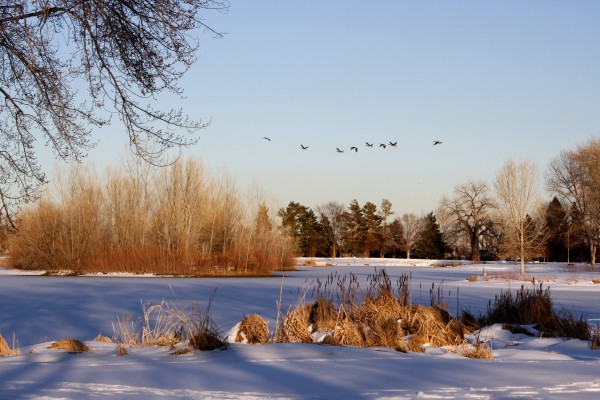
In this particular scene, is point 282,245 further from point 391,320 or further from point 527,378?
point 527,378

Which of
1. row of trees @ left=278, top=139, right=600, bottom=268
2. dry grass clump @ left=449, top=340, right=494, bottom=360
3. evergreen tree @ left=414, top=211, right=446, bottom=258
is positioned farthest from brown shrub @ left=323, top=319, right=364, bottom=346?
evergreen tree @ left=414, top=211, right=446, bottom=258

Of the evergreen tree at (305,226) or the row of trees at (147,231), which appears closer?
the row of trees at (147,231)

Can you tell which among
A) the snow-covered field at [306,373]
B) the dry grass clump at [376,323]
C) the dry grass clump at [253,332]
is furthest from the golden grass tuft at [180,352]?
the dry grass clump at [376,323]

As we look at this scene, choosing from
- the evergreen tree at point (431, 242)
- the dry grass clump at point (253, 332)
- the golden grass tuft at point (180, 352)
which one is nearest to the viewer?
the golden grass tuft at point (180, 352)

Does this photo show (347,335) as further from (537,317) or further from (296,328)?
(537,317)

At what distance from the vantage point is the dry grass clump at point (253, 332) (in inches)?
290

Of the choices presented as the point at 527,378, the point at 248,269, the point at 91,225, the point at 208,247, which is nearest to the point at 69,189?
the point at 91,225

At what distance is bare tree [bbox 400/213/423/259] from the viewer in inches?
3462

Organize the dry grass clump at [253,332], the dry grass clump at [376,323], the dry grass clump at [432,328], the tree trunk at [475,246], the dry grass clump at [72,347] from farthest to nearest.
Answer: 1. the tree trunk at [475,246]
2. the dry grass clump at [432,328]
3. the dry grass clump at [376,323]
4. the dry grass clump at [253,332]
5. the dry grass clump at [72,347]

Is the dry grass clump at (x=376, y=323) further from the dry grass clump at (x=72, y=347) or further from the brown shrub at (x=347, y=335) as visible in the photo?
the dry grass clump at (x=72, y=347)

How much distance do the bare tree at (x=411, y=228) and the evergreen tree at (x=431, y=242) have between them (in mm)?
7277

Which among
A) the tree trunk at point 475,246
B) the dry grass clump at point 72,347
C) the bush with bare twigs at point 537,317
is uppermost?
the tree trunk at point 475,246

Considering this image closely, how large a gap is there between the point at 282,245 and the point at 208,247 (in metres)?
5.66

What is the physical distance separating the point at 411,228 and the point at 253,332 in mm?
83780
